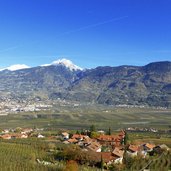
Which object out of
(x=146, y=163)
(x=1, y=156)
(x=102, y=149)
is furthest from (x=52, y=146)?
(x=146, y=163)

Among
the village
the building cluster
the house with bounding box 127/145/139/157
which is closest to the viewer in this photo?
the village

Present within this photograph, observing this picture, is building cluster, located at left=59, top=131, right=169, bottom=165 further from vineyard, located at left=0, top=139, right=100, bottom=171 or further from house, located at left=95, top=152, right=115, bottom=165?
vineyard, located at left=0, top=139, right=100, bottom=171

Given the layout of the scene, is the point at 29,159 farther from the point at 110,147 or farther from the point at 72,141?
the point at 72,141

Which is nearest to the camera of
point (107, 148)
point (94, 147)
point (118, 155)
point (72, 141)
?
point (118, 155)

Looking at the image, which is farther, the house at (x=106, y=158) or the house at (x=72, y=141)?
the house at (x=72, y=141)

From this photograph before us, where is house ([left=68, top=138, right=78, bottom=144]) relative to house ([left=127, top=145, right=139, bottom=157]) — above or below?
above

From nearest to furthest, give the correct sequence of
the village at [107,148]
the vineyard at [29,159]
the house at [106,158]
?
the vineyard at [29,159], the house at [106,158], the village at [107,148]

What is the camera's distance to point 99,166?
189 ft

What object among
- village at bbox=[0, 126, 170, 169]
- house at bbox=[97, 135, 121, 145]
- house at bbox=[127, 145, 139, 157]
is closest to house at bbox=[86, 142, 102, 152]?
village at bbox=[0, 126, 170, 169]

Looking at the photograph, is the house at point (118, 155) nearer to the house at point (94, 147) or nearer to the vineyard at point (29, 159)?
the house at point (94, 147)

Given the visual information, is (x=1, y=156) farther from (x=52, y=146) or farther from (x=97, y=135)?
(x=97, y=135)

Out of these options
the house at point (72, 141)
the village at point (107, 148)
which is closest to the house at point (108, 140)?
the village at point (107, 148)

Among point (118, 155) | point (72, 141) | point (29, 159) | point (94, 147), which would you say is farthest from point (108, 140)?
point (29, 159)

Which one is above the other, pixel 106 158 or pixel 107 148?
pixel 106 158
